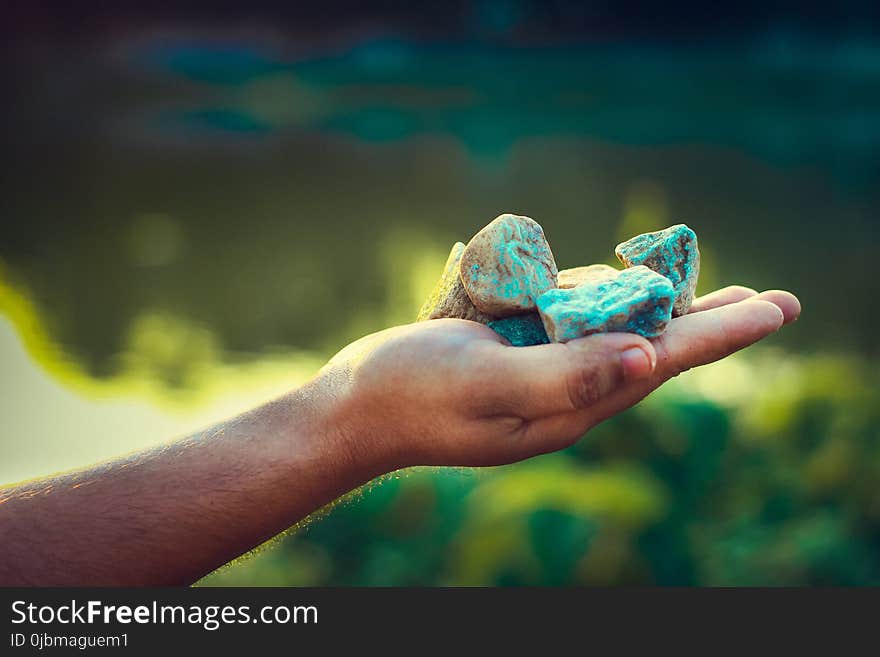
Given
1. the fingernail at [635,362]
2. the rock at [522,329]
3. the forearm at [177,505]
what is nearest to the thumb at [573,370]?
the fingernail at [635,362]

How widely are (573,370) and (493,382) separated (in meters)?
0.11

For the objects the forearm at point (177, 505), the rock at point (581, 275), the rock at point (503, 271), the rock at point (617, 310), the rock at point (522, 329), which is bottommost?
the forearm at point (177, 505)

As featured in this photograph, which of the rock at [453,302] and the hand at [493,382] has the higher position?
the rock at [453,302]

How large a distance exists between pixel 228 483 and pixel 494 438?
1.36 ft

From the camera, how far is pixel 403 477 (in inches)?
79.0

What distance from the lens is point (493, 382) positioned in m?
1.06

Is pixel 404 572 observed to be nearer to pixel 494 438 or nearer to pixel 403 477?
pixel 403 477

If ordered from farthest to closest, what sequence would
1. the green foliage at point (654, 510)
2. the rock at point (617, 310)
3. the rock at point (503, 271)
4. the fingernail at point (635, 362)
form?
the green foliage at point (654, 510), the rock at point (503, 271), the rock at point (617, 310), the fingernail at point (635, 362)

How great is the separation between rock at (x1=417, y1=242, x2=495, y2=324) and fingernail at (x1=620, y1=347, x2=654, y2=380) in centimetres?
33

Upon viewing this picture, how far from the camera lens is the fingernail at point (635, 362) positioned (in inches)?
39.8

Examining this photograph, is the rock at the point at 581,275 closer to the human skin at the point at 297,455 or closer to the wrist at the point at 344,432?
the human skin at the point at 297,455

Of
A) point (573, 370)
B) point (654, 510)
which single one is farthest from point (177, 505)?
point (654, 510)

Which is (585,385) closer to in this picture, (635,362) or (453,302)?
(635,362)

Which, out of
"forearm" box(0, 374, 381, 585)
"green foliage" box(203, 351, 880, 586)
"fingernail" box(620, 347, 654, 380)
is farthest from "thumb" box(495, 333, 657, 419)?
"green foliage" box(203, 351, 880, 586)
